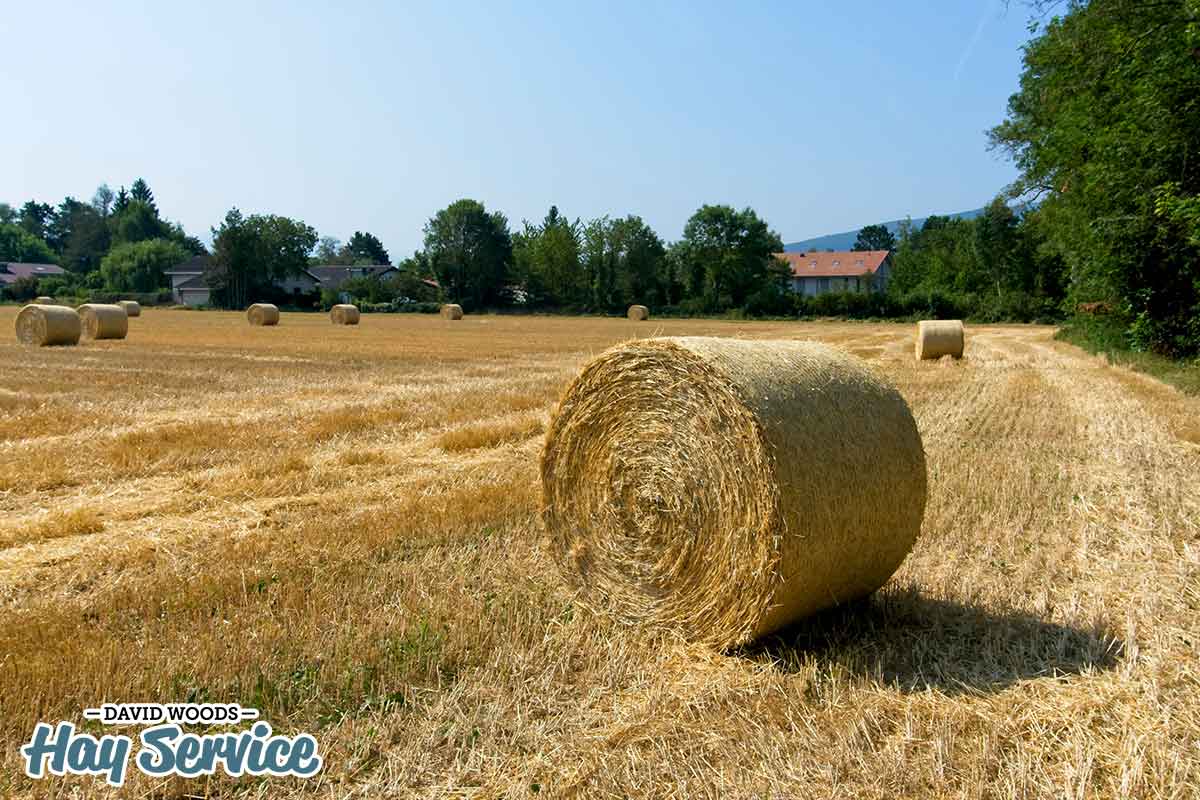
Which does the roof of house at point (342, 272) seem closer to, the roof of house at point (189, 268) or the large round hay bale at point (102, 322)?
the roof of house at point (189, 268)

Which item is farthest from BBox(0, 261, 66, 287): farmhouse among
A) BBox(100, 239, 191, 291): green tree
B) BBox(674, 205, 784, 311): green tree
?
BBox(674, 205, 784, 311): green tree

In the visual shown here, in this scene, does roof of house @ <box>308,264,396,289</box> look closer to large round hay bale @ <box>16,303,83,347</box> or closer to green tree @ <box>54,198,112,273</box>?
green tree @ <box>54,198,112,273</box>

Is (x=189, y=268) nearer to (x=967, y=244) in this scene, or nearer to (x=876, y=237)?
(x=967, y=244)

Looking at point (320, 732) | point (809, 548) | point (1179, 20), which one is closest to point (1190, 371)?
point (1179, 20)

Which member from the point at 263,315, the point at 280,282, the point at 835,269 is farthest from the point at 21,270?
the point at 835,269

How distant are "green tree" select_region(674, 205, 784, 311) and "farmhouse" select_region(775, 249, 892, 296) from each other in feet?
131

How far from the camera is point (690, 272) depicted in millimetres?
82625

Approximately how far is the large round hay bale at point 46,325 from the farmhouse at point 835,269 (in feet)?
340

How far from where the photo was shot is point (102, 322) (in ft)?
91.7

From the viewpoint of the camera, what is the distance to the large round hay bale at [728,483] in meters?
4.55

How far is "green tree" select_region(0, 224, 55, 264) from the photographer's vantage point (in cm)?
12838

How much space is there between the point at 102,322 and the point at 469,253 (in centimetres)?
6039

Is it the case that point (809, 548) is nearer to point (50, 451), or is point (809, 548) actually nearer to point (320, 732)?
point (320, 732)

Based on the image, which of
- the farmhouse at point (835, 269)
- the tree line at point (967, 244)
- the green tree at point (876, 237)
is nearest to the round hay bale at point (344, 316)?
the tree line at point (967, 244)
